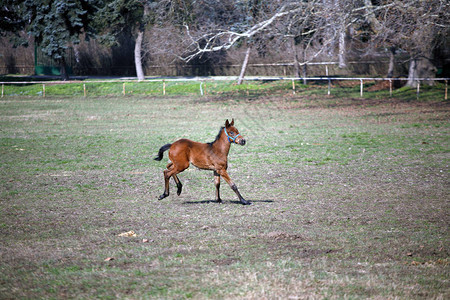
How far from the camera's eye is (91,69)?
54.4 metres

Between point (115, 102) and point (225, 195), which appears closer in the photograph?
point (225, 195)

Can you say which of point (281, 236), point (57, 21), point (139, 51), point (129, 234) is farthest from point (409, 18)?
point (57, 21)

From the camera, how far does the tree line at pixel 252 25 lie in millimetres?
21578

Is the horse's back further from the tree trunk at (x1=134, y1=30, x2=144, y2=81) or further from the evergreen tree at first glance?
the tree trunk at (x1=134, y1=30, x2=144, y2=81)

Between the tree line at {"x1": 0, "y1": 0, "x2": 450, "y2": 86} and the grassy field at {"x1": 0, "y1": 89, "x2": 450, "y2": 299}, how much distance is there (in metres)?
5.47

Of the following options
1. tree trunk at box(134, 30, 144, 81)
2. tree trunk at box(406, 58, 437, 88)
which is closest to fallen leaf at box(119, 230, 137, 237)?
tree trunk at box(406, 58, 437, 88)

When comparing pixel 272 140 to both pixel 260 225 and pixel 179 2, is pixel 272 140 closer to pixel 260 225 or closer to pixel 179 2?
pixel 260 225

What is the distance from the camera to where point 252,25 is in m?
29.5

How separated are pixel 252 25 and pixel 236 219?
23.2 meters

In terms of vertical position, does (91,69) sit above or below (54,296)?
above

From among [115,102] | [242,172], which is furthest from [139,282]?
[115,102]

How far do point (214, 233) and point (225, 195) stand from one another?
2916 mm

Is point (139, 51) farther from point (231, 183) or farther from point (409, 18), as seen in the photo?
point (231, 183)

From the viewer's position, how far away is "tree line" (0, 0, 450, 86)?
850 inches
